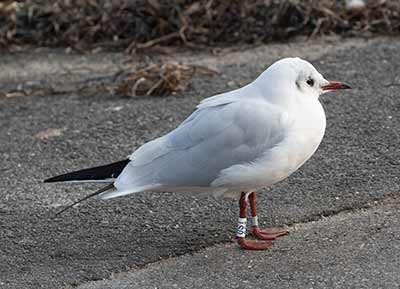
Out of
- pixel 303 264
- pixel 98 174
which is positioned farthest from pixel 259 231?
pixel 98 174

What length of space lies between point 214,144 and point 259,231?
0.47 metres

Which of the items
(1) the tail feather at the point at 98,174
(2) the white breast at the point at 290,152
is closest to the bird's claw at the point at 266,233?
(2) the white breast at the point at 290,152

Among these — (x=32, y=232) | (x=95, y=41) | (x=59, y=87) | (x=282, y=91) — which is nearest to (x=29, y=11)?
(x=95, y=41)

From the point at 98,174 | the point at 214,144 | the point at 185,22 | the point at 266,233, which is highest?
the point at 214,144

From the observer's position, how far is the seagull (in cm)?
407

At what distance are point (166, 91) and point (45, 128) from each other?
855mm

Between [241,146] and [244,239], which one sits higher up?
→ [241,146]

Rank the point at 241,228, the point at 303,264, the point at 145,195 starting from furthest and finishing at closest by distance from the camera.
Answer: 1. the point at 145,195
2. the point at 241,228
3. the point at 303,264

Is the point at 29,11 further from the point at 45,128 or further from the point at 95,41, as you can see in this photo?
the point at 45,128

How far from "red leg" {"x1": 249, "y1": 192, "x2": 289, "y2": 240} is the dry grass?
9.93 ft

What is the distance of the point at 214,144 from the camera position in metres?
4.14

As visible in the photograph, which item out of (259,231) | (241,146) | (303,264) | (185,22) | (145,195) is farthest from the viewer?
(185,22)

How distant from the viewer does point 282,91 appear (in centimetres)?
414

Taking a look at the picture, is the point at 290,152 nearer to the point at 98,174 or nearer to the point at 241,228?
the point at 241,228
